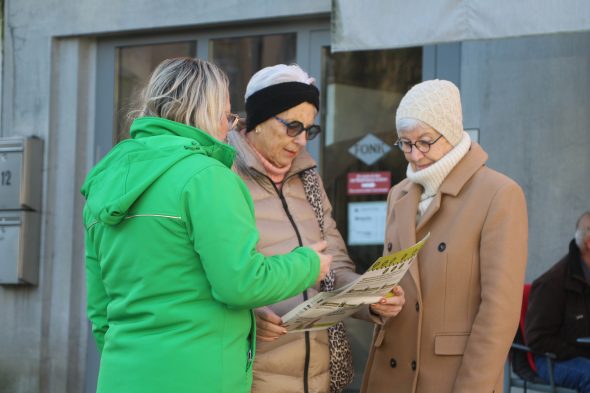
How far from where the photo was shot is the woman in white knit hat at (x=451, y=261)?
3.34m

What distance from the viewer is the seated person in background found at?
18.8 feet

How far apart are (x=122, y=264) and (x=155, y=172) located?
11.7 inches

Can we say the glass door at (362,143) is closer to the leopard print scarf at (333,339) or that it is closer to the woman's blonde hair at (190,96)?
the leopard print scarf at (333,339)

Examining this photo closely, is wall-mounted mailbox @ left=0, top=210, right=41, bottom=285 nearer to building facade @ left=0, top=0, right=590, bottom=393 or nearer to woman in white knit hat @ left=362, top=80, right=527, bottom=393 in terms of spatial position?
building facade @ left=0, top=0, right=590, bottom=393

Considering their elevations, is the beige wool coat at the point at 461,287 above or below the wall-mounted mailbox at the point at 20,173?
below

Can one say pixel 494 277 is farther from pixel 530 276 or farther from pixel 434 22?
pixel 530 276

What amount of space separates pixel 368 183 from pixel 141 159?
4098mm

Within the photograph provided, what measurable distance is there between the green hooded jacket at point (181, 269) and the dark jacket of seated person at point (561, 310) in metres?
3.17

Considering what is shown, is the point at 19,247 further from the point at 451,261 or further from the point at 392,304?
the point at 451,261

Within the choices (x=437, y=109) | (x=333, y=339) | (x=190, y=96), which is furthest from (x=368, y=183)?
(x=190, y=96)

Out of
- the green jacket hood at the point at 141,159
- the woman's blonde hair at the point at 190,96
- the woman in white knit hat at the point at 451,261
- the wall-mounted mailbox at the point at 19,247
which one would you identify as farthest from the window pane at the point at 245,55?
the green jacket hood at the point at 141,159

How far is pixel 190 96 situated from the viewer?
3.00 meters

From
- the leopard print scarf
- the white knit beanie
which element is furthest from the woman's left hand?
the white knit beanie

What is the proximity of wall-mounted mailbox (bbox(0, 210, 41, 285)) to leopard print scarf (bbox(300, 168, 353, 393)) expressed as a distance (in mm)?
4077
